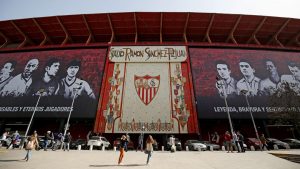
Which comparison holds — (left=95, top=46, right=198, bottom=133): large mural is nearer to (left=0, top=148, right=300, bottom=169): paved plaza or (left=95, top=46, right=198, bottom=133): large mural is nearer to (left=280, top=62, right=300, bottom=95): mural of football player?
(left=0, top=148, right=300, bottom=169): paved plaza

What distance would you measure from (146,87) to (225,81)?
1017cm

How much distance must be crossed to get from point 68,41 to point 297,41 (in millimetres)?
38998

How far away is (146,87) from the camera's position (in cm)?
2469

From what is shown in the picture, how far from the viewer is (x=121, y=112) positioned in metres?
23.0

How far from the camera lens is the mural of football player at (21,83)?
82.2ft

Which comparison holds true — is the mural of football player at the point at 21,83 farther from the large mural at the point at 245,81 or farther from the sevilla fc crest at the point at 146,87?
the large mural at the point at 245,81

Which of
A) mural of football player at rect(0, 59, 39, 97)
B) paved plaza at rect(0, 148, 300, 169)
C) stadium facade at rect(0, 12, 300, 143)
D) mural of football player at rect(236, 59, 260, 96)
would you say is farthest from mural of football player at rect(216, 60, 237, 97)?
mural of football player at rect(0, 59, 39, 97)

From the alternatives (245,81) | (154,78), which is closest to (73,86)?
A: (154,78)

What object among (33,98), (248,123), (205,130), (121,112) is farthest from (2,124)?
(248,123)

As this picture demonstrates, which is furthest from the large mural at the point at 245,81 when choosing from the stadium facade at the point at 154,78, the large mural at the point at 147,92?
the large mural at the point at 147,92

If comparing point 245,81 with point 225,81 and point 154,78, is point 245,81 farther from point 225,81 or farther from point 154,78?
point 154,78

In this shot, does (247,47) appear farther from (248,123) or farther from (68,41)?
(68,41)

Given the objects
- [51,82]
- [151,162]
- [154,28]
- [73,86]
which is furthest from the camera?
[154,28]

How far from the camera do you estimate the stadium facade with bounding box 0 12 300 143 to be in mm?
22500
